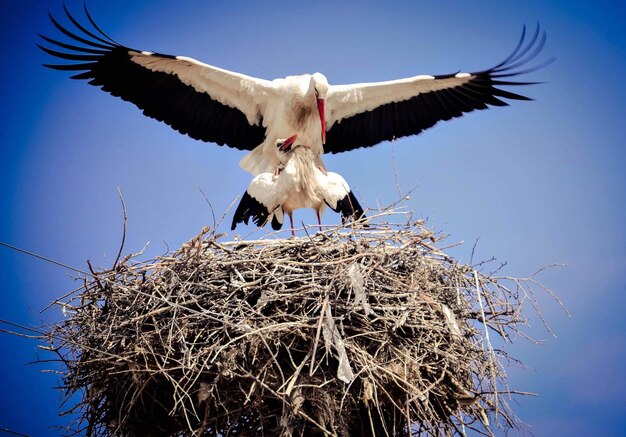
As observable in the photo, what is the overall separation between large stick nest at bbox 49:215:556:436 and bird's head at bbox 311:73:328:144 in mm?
1993

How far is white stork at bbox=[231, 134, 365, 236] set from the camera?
21.3 feet

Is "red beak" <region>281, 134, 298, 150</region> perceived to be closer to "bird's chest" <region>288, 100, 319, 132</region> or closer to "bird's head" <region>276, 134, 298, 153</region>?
"bird's head" <region>276, 134, 298, 153</region>

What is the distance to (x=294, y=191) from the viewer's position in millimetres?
6520

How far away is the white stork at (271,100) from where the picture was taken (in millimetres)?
6777

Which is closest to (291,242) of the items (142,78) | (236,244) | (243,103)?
(236,244)

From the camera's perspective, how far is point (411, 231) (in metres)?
4.88

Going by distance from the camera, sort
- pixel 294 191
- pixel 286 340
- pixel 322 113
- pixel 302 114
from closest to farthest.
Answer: pixel 286 340
pixel 294 191
pixel 322 113
pixel 302 114

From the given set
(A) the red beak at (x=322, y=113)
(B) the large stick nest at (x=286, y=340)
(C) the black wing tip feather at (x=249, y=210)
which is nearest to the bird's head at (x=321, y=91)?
(A) the red beak at (x=322, y=113)

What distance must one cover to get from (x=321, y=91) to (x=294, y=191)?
887mm

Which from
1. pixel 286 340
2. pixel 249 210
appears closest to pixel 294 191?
pixel 249 210

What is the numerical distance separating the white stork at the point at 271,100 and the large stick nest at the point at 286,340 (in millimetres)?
2164

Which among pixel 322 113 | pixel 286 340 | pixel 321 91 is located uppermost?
pixel 321 91

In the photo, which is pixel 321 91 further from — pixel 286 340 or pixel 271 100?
pixel 286 340

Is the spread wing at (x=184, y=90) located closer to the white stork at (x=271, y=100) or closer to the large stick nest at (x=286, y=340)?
the white stork at (x=271, y=100)
